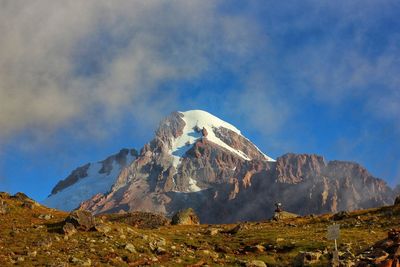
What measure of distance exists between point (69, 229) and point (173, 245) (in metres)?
10.0

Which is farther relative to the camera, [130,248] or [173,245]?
[173,245]

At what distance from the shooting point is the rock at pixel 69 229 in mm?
44062

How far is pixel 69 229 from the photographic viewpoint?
44562 mm

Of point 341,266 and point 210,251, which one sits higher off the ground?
point 210,251

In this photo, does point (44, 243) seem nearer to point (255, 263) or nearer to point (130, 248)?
point (130, 248)

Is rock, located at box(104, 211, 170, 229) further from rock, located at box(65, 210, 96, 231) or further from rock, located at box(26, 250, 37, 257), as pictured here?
rock, located at box(26, 250, 37, 257)

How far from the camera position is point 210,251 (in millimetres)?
44438

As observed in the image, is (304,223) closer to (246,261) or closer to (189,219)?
(189,219)

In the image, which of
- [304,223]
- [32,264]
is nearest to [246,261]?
[32,264]

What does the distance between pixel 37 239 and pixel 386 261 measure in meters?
28.3

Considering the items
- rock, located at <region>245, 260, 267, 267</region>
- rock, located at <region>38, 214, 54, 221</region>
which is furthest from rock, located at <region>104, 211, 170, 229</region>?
rock, located at <region>245, 260, 267, 267</region>

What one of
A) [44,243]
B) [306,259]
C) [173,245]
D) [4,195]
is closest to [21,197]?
[4,195]

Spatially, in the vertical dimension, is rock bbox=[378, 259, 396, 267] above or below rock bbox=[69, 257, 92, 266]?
below

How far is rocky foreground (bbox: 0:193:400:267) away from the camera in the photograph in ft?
113
